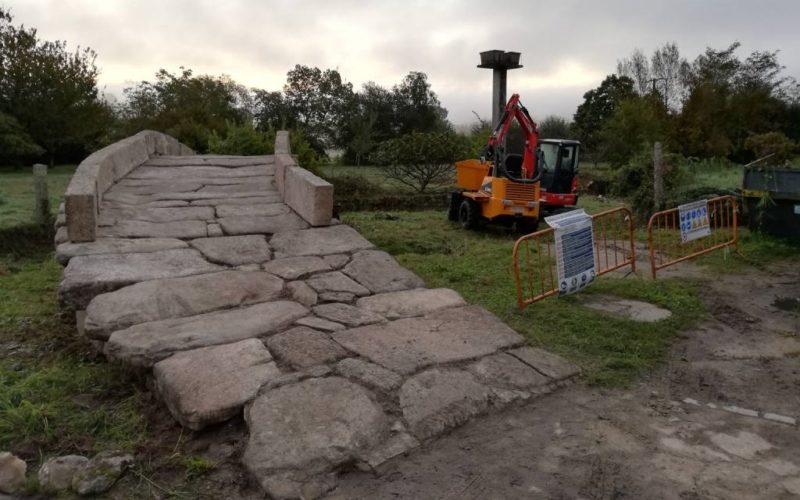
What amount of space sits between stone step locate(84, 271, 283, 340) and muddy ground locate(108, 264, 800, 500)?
1.05 meters

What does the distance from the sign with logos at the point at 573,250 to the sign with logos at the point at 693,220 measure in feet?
7.31

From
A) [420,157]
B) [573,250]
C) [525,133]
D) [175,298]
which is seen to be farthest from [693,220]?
[420,157]

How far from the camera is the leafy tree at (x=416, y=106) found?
3797 cm

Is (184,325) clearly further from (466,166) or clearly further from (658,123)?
(658,123)

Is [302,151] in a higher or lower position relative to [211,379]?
higher

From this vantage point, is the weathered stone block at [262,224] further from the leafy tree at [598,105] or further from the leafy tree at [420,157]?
the leafy tree at [598,105]

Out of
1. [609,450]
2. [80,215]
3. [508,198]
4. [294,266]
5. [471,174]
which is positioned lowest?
[609,450]

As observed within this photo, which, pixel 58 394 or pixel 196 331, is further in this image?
pixel 196 331

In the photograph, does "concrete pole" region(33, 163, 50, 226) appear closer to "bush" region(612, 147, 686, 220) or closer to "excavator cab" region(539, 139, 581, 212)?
"excavator cab" region(539, 139, 581, 212)

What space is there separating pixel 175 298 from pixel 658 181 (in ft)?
35.4

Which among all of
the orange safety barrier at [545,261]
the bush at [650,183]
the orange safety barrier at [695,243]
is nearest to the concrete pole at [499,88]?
the bush at [650,183]

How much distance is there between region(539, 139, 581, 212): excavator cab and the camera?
13516mm

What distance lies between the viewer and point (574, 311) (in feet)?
18.1

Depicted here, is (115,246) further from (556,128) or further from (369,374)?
(556,128)
